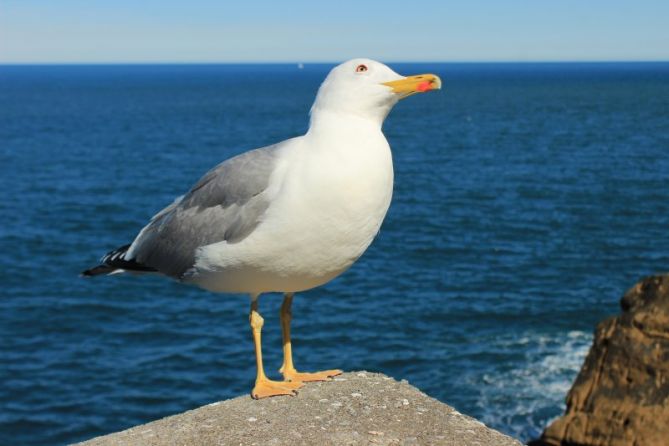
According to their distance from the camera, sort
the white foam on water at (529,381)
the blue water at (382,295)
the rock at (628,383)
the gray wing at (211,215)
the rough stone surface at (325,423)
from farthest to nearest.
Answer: the blue water at (382,295)
the white foam on water at (529,381)
the rock at (628,383)
the rough stone surface at (325,423)
the gray wing at (211,215)

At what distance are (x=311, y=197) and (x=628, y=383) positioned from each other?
7.77 m

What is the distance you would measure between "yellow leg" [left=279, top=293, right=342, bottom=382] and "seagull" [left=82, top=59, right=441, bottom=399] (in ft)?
2.24

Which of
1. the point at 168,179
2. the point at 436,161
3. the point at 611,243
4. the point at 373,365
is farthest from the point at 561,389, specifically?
the point at 436,161

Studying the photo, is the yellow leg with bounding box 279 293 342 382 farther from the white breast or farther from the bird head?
the bird head

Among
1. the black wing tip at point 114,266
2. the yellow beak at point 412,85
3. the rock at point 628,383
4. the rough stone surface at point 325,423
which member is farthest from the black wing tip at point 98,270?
the rock at point 628,383

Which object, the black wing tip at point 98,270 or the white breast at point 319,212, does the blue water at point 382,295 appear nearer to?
the black wing tip at point 98,270

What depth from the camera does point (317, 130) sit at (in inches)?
270

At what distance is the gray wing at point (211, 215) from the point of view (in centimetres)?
714

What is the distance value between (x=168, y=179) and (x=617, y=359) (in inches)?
2090

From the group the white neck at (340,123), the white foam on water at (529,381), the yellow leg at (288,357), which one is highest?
the white neck at (340,123)

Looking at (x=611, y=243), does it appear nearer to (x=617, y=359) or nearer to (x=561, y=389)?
(x=561, y=389)

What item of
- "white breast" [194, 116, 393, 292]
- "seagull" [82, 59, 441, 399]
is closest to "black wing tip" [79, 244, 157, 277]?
"seagull" [82, 59, 441, 399]

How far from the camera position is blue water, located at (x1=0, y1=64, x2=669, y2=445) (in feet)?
87.7

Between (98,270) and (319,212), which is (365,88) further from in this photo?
(98,270)
